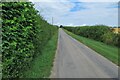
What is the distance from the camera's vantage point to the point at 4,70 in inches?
285

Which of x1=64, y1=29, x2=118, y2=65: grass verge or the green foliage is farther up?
the green foliage

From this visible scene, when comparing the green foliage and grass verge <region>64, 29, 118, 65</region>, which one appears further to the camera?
the green foliage

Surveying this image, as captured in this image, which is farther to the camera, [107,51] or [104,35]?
[104,35]

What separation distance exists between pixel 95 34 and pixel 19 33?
34.8m

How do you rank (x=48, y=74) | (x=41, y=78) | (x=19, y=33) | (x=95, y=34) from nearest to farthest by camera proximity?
1. (x=19, y=33)
2. (x=41, y=78)
3. (x=48, y=74)
4. (x=95, y=34)

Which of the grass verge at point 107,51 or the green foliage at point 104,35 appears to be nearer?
the grass verge at point 107,51

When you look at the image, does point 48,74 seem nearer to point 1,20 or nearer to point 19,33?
point 19,33

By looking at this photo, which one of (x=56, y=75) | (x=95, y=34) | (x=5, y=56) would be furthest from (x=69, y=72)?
(x=95, y=34)

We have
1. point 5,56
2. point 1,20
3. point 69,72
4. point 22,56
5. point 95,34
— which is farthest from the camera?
point 95,34

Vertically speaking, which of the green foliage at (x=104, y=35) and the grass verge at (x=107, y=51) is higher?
the green foliage at (x=104, y=35)

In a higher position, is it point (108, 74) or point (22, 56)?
point (22, 56)

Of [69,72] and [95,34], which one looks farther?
[95,34]

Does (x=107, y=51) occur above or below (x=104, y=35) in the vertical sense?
below

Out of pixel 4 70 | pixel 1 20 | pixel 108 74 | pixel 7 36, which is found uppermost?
pixel 1 20
